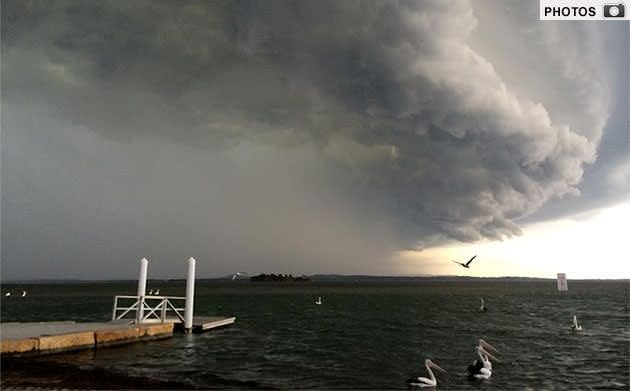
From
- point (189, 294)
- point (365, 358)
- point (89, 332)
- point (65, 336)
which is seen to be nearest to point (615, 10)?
point (365, 358)

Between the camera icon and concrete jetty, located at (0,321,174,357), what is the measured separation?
2243 cm

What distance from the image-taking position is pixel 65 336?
1814cm

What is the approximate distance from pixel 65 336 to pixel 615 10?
22.7 m

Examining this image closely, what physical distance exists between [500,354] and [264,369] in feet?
39.8

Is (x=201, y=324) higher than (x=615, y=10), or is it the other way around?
(x=615, y=10)

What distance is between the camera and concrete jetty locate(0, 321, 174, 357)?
54.0 ft

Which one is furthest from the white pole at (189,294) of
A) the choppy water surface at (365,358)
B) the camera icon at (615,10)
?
the camera icon at (615,10)

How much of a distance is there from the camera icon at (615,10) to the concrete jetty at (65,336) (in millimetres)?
22430

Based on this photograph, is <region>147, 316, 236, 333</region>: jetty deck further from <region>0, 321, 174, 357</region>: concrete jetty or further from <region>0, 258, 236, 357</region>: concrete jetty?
<region>0, 321, 174, 357</region>: concrete jetty

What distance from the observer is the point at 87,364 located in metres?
16.4

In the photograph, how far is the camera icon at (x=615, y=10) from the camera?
45.2 ft

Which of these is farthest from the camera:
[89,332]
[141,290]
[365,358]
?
[141,290]

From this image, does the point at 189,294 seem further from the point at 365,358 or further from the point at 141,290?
the point at 365,358

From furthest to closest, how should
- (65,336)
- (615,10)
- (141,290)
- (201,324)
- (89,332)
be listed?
(201,324) → (141,290) → (89,332) → (65,336) → (615,10)
